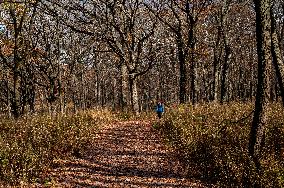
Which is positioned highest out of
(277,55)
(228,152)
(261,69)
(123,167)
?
(277,55)

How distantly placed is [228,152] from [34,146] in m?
5.73

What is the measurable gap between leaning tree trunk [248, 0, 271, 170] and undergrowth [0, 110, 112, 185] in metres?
5.44

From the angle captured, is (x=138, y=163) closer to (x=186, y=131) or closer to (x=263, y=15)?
(x=186, y=131)

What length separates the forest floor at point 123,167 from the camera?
31.6 feet

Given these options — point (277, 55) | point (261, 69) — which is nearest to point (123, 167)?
point (261, 69)

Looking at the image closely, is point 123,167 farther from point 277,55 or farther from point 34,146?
point 277,55

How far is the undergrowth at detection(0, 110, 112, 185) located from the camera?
9.44 meters

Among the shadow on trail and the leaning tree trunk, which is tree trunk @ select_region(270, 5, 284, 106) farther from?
the shadow on trail

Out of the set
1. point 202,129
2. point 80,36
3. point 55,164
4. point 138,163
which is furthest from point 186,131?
point 80,36

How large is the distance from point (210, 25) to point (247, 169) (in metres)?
43.1

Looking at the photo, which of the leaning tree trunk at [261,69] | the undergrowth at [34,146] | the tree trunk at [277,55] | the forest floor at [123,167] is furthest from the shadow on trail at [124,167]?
the tree trunk at [277,55]

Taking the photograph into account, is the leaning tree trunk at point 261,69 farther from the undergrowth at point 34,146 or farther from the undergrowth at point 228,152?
the undergrowth at point 34,146

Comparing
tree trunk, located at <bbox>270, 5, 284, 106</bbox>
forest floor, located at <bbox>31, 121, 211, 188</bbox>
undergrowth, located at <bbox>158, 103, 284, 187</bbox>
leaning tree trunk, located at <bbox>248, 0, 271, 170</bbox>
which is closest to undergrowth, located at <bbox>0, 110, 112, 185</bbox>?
forest floor, located at <bbox>31, 121, 211, 188</bbox>

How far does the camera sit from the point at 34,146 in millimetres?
11367
